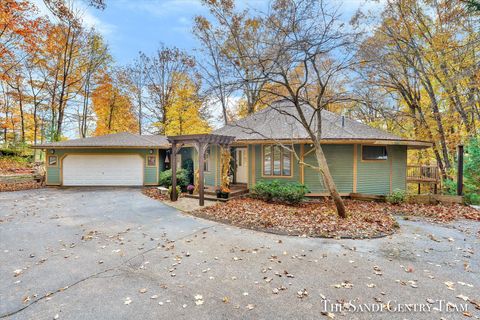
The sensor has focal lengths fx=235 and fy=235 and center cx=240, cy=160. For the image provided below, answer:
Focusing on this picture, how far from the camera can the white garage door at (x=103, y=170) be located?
552 inches

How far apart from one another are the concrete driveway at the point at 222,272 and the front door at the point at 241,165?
19.5 ft

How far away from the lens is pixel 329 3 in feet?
21.0

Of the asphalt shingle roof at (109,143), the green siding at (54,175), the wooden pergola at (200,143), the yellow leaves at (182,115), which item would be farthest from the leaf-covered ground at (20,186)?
the yellow leaves at (182,115)

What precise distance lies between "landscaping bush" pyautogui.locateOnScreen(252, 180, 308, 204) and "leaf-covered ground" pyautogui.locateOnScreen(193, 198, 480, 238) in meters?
0.34

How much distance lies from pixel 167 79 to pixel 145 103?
9.76ft

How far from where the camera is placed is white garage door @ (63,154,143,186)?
14023 millimetres

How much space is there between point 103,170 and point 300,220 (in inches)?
490

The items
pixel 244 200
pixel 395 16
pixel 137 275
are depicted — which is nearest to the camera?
pixel 137 275

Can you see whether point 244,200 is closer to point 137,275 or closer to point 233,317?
point 137,275

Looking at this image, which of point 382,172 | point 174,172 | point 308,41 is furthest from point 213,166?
point 382,172

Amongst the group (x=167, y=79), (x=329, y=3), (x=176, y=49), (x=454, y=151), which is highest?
(x=176, y=49)

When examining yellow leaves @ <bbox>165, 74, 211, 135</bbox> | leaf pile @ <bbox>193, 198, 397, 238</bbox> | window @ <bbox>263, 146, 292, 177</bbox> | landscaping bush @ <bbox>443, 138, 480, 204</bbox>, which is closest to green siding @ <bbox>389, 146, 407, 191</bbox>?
landscaping bush @ <bbox>443, 138, 480, 204</bbox>

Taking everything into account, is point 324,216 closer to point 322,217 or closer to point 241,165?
point 322,217

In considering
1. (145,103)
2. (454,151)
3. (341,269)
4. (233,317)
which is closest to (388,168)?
(454,151)
